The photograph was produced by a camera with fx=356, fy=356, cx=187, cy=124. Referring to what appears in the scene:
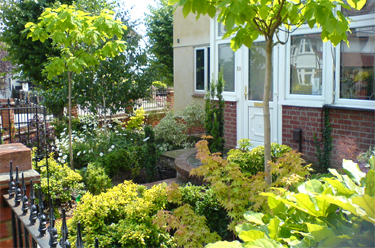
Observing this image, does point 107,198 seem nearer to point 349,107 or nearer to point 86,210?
point 86,210

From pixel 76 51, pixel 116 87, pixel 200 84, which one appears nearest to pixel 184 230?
pixel 76 51

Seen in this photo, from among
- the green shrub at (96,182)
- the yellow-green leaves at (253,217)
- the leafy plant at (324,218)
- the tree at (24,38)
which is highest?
the tree at (24,38)

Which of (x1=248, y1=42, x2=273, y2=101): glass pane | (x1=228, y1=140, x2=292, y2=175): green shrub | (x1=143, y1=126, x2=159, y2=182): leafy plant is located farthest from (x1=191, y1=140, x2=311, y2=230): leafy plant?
(x1=248, y1=42, x2=273, y2=101): glass pane

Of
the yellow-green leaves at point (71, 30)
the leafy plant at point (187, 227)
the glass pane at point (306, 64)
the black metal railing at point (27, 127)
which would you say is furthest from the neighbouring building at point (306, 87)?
the black metal railing at point (27, 127)

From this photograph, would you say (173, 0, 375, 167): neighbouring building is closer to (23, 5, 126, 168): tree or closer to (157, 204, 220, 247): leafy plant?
(23, 5, 126, 168): tree

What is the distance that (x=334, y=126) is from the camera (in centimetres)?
636

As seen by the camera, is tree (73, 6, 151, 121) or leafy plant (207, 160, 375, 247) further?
tree (73, 6, 151, 121)

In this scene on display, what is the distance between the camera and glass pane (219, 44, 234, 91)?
8.56m

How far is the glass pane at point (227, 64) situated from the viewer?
8.56m

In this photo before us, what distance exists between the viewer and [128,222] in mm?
3865

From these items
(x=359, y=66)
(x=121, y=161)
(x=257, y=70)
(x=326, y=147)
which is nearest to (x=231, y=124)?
(x=257, y=70)

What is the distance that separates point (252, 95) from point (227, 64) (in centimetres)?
114

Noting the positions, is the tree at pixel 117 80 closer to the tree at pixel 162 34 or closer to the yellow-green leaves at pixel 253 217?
the yellow-green leaves at pixel 253 217

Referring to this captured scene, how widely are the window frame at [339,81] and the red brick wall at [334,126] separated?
0.36 feet
